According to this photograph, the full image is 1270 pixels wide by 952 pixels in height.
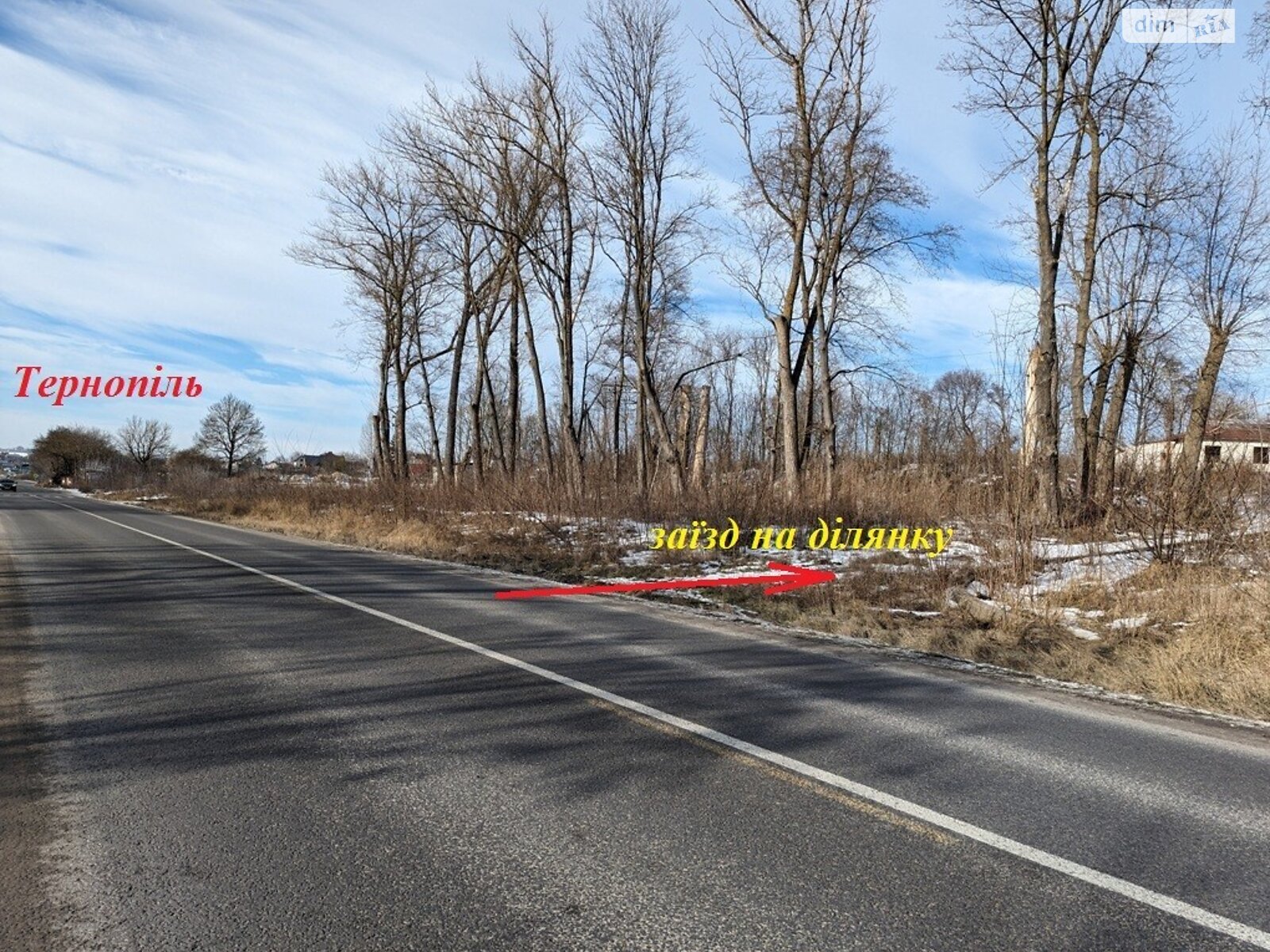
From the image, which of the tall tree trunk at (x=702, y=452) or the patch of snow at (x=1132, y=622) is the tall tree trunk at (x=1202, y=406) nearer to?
the patch of snow at (x=1132, y=622)

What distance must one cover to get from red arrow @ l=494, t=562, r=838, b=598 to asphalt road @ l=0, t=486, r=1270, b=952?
4.37 meters

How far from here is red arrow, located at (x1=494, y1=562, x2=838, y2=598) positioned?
12102 mm

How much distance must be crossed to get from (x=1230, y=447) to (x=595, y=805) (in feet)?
34.7

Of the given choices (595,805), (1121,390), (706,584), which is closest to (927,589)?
(706,584)

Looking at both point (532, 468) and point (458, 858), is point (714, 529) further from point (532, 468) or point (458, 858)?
point (458, 858)

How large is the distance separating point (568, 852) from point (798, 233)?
2037 centimetres

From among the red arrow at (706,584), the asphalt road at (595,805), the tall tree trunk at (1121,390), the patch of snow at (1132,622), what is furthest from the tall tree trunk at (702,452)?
the asphalt road at (595,805)

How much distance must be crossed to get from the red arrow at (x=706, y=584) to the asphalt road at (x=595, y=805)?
4.37 m

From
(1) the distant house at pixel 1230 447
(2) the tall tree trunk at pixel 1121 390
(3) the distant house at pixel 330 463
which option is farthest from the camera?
(3) the distant house at pixel 330 463

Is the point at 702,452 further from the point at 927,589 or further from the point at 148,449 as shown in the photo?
the point at 148,449

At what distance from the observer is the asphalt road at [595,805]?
9.50 feet

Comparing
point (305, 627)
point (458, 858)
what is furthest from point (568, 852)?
point (305, 627)

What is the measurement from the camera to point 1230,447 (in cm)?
1053

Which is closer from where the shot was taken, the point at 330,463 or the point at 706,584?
the point at 706,584
